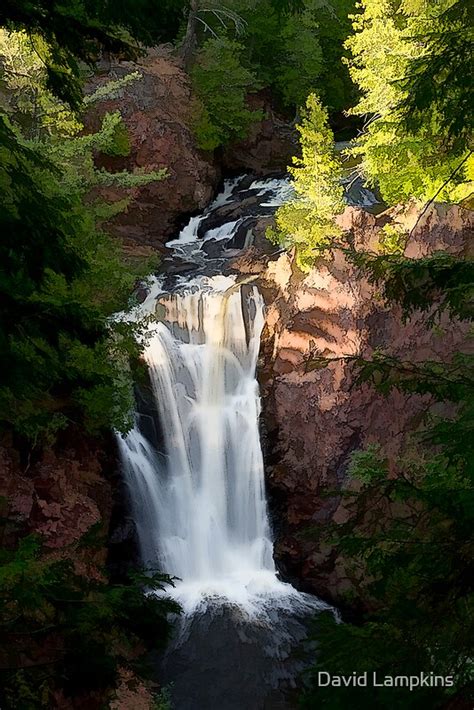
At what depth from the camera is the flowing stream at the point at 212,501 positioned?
9344 mm

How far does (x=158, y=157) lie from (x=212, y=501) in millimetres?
13707

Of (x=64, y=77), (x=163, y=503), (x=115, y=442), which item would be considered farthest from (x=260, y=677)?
(x=64, y=77)

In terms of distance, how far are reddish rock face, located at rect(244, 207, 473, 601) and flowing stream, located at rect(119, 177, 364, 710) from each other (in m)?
0.58

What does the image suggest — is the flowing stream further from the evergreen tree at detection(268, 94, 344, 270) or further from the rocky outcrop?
the evergreen tree at detection(268, 94, 344, 270)

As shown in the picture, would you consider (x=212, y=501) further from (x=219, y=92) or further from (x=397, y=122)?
(x=219, y=92)

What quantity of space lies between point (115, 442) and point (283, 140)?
18.6m

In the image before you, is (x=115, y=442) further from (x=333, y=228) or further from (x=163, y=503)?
A: (x=333, y=228)

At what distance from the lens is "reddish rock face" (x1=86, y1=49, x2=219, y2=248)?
19.9 meters

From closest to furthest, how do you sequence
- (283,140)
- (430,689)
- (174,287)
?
1. (430,689)
2. (174,287)
3. (283,140)

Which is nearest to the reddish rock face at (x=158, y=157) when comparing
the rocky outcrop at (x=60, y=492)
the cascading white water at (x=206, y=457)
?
the cascading white water at (x=206, y=457)

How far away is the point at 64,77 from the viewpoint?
3.37 meters

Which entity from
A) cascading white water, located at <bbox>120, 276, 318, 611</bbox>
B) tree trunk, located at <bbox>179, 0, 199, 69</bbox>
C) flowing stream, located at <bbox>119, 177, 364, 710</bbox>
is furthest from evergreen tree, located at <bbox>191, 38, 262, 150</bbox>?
cascading white water, located at <bbox>120, 276, 318, 611</bbox>

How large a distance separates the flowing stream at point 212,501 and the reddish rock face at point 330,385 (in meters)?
0.58

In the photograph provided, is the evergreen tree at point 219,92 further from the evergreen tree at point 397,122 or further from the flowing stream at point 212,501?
the evergreen tree at point 397,122
